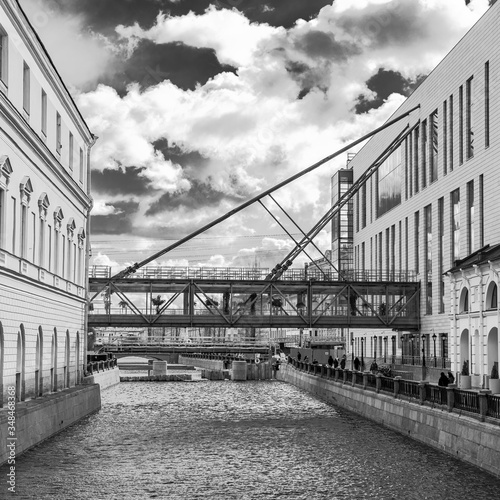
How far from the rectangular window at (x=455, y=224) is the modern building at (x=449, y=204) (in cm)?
8

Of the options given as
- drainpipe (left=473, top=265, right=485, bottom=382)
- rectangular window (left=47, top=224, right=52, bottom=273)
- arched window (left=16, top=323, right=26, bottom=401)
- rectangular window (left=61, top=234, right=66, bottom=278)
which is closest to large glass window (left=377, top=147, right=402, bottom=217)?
drainpipe (left=473, top=265, right=485, bottom=382)

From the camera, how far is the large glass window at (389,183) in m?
91.0

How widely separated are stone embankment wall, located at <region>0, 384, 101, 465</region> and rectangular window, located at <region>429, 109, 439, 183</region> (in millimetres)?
41335

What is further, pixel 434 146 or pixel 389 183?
pixel 389 183

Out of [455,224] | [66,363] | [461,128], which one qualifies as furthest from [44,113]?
[455,224]

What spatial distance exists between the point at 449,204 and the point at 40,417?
47.6 m

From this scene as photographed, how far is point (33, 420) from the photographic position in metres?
32.7

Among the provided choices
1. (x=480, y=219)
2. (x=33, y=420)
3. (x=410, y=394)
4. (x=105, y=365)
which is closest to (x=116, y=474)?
(x=33, y=420)

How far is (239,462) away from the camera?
1254 inches

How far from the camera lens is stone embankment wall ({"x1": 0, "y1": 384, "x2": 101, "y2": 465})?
2827 cm

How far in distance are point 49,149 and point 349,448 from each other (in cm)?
1863

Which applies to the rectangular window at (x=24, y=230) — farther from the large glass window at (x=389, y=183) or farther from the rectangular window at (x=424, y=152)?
Answer: the large glass window at (x=389, y=183)

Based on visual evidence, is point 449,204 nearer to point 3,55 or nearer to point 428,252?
point 428,252

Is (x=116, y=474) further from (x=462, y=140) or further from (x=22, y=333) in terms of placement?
(x=462, y=140)
